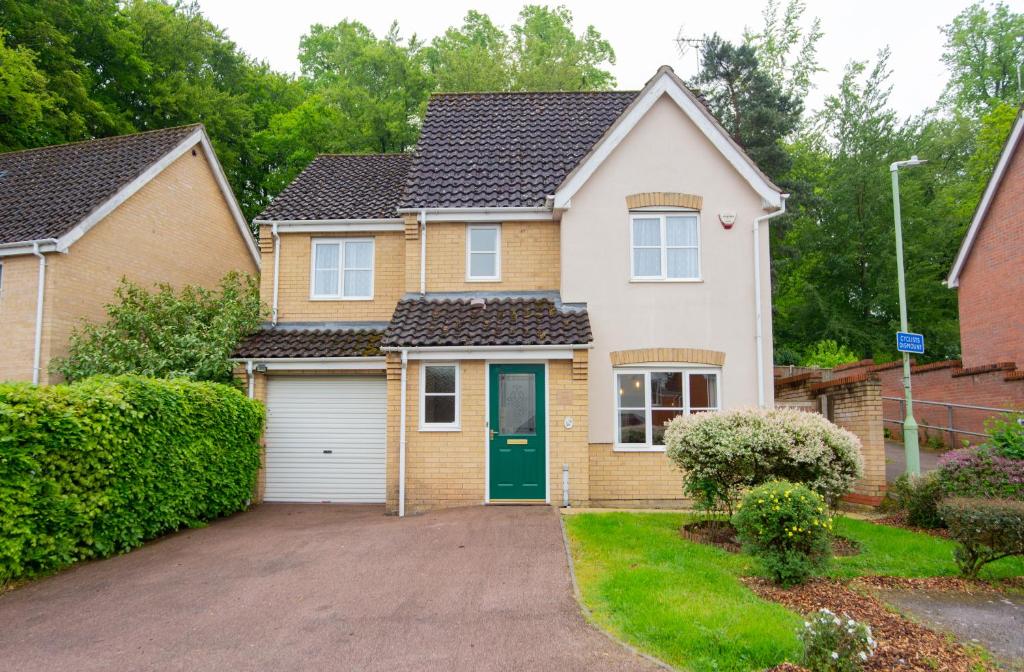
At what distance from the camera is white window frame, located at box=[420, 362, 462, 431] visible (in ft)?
41.5

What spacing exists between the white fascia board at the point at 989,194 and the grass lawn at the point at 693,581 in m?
13.9

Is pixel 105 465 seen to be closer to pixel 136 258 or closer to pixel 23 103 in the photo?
pixel 136 258

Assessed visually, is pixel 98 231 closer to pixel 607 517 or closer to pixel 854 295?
pixel 607 517

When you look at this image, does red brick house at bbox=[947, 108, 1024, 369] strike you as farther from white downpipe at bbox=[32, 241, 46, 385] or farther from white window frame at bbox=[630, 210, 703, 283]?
white downpipe at bbox=[32, 241, 46, 385]

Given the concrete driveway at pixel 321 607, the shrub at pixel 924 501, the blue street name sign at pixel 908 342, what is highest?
the blue street name sign at pixel 908 342

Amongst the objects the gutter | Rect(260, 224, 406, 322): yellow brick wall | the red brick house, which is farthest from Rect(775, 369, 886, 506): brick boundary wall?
the gutter

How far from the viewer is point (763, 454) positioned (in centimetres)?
923

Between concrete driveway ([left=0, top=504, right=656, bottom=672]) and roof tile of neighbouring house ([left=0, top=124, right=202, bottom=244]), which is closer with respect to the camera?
concrete driveway ([left=0, top=504, right=656, bottom=672])

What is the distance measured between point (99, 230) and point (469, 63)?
2077 cm

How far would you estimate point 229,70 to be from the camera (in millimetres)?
33375

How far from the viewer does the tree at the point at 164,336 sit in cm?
1369

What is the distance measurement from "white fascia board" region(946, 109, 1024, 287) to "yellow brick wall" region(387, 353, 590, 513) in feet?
50.8

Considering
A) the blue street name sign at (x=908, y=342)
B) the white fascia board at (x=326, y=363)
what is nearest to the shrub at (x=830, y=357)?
the blue street name sign at (x=908, y=342)

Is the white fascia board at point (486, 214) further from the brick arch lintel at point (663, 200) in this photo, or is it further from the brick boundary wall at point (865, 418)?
the brick boundary wall at point (865, 418)
